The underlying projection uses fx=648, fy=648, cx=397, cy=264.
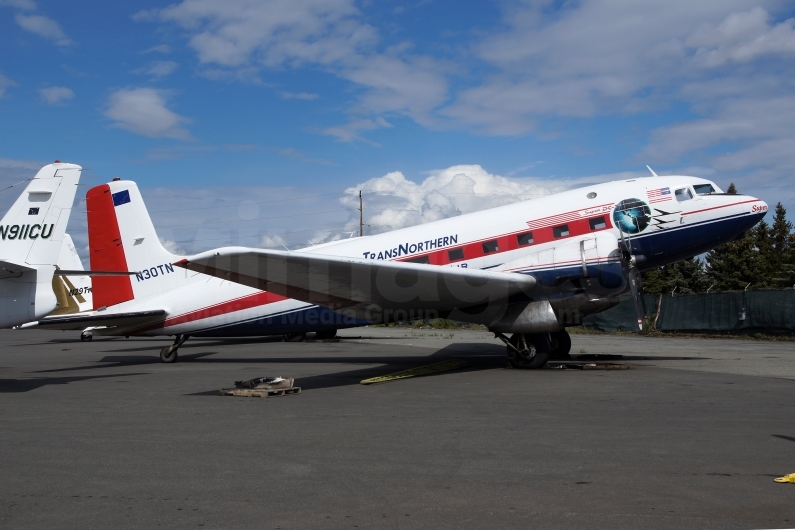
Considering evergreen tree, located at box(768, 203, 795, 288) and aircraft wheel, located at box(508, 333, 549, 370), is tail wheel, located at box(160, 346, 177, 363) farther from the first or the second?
evergreen tree, located at box(768, 203, 795, 288)

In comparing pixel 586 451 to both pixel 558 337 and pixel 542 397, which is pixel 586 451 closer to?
pixel 542 397

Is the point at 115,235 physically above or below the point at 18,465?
above

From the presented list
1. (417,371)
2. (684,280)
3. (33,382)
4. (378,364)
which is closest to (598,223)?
(417,371)

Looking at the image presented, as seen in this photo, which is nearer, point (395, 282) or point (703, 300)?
point (395, 282)

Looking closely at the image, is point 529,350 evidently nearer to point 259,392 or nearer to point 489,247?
point 489,247

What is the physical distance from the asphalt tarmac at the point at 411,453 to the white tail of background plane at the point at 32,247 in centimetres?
171

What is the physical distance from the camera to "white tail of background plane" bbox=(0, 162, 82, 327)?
12.6m

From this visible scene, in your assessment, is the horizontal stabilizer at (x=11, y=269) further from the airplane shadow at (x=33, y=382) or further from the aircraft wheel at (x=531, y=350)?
the aircraft wheel at (x=531, y=350)

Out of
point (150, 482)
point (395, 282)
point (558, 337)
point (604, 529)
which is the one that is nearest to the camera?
point (604, 529)

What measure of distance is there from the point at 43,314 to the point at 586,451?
35.0ft

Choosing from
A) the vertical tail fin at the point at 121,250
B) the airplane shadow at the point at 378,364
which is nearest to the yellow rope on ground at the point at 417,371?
the airplane shadow at the point at 378,364

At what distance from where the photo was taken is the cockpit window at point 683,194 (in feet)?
51.1

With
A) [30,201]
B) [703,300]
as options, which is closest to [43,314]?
[30,201]

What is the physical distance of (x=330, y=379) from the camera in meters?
14.5
